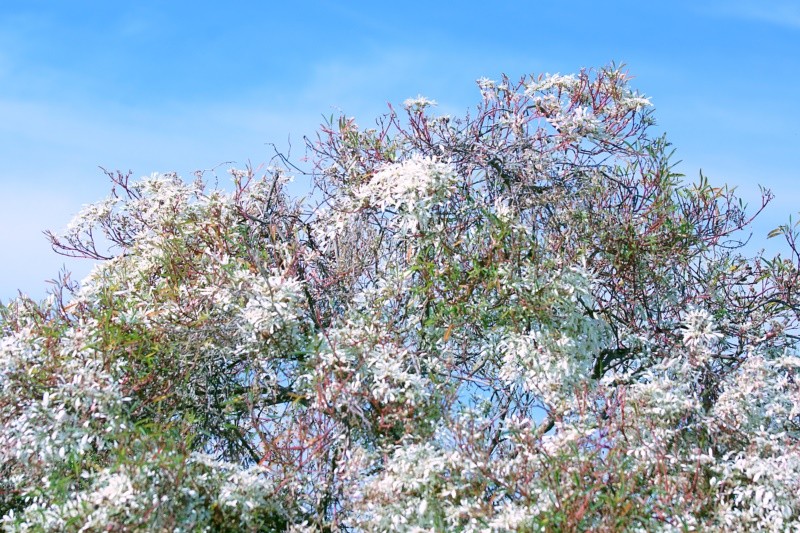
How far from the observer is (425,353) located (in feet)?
23.6

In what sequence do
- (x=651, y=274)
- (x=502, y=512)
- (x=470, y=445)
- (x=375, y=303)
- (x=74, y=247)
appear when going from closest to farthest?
(x=502, y=512), (x=470, y=445), (x=375, y=303), (x=651, y=274), (x=74, y=247)

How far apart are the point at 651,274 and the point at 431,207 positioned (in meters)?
2.25

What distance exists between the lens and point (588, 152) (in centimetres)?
852

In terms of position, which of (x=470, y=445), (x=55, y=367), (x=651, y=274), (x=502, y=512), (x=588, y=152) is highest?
(x=588, y=152)

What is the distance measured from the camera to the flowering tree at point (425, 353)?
6.14 m

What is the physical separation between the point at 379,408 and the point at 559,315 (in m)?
1.78

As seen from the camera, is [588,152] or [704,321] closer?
[704,321]

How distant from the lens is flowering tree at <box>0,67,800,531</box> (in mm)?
6137

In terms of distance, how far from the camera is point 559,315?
7.49m

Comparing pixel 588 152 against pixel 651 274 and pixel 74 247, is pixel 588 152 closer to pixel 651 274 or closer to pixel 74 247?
pixel 651 274

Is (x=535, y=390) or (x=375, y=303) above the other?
(x=375, y=303)

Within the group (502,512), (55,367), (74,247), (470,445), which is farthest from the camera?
(74,247)

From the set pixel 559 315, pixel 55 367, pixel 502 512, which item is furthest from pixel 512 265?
pixel 55 367

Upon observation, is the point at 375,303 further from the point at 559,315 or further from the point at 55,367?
the point at 55,367
